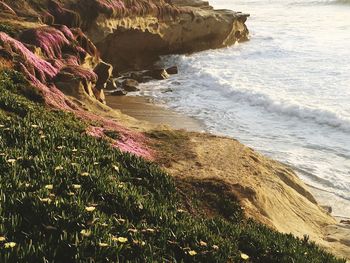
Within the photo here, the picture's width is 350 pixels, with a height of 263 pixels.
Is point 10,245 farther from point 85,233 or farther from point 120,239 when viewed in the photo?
point 120,239

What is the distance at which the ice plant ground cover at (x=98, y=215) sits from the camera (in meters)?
5.28

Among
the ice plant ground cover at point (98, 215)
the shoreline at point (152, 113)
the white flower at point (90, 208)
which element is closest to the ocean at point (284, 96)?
the shoreline at point (152, 113)

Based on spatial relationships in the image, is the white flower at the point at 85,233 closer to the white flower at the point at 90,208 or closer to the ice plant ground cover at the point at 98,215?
the ice plant ground cover at the point at 98,215

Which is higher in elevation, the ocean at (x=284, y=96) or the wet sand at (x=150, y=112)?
the ocean at (x=284, y=96)

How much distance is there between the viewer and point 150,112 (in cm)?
2003

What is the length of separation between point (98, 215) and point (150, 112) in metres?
14.2

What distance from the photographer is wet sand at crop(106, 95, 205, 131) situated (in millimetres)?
18484

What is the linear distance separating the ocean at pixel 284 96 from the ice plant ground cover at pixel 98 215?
19.8 ft

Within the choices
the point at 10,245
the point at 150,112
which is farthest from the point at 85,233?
the point at 150,112

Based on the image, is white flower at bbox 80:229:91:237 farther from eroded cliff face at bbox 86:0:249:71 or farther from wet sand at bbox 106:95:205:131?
eroded cliff face at bbox 86:0:249:71

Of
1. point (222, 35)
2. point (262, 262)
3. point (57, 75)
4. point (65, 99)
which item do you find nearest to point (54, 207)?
point (262, 262)

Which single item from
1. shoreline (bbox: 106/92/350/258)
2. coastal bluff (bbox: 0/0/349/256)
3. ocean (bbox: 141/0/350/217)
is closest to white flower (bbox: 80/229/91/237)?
coastal bluff (bbox: 0/0/349/256)

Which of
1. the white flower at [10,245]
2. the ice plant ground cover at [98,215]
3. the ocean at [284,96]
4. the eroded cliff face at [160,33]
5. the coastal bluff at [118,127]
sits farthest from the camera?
the eroded cliff face at [160,33]

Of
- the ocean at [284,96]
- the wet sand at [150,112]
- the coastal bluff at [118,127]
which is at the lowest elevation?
the wet sand at [150,112]
